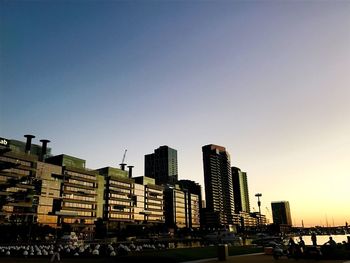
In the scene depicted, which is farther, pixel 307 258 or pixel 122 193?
pixel 122 193

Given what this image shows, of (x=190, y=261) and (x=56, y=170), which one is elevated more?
(x=56, y=170)

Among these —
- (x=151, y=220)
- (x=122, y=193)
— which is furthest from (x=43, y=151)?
(x=151, y=220)

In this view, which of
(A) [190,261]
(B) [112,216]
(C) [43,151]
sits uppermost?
(C) [43,151]

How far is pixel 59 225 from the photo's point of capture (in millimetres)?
134875

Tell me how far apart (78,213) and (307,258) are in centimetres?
12921

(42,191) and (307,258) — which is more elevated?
(42,191)

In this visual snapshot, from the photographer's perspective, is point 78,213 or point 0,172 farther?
point 78,213

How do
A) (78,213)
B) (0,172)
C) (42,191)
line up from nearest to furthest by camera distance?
(0,172) → (42,191) → (78,213)

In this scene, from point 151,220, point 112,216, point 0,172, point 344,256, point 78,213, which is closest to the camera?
point 344,256

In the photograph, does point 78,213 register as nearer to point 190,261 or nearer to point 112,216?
point 112,216

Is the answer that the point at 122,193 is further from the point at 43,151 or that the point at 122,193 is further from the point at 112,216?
the point at 43,151

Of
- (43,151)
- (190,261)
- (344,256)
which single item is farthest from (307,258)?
(43,151)

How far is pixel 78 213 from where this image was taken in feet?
473

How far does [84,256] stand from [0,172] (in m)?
97.0
